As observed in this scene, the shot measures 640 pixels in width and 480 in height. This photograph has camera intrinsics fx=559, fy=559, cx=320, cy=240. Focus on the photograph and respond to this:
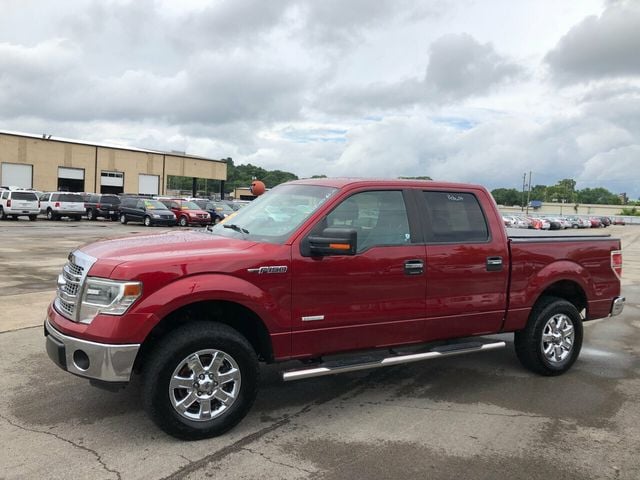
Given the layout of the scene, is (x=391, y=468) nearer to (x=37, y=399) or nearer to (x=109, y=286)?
(x=109, y=286)

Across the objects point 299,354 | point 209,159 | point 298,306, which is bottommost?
point 299,354

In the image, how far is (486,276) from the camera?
505cm

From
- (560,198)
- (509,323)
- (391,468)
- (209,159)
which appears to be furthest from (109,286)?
(560,198)

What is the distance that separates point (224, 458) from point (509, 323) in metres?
2.98

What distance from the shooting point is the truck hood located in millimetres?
3844

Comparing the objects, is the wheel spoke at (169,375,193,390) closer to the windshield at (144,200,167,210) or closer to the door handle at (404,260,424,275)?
the door handle at (404,260,424,275)

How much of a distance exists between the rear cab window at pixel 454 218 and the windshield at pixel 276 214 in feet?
3.20

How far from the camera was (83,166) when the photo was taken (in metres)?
58.0

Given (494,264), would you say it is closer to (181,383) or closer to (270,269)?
(270,269)

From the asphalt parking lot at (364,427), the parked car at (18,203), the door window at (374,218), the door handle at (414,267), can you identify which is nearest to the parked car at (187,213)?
the parked car at (18,203)

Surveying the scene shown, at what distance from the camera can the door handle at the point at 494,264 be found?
16.6 ft

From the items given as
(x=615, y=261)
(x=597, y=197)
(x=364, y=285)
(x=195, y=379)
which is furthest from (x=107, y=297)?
(x=597, y=197)

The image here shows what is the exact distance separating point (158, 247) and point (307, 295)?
45.5 inches

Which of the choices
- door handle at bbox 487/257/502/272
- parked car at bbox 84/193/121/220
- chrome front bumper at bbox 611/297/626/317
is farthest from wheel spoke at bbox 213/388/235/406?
parked car at bbox 84/193/121/220
